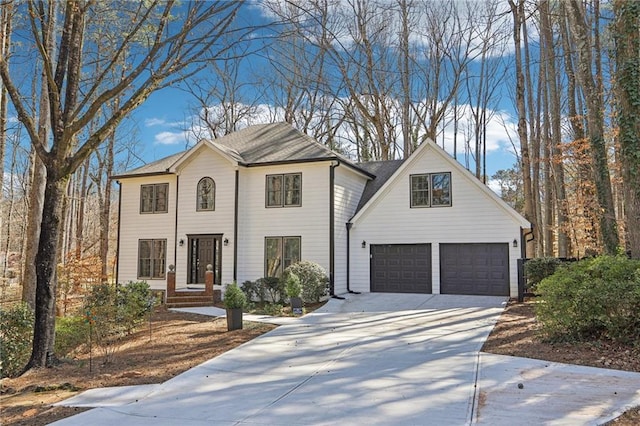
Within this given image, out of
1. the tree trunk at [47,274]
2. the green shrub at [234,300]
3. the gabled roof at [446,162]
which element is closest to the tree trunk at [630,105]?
the gabled roof at [446,162]

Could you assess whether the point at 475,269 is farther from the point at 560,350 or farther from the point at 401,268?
the point at 560,350

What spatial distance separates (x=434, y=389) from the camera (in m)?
5.36

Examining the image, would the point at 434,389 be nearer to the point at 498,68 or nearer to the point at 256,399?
the point at 256,399

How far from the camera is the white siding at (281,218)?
50.5 ft

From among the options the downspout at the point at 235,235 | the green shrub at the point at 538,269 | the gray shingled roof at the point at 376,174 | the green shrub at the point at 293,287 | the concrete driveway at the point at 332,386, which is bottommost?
the concrete driveway at the point at 332,386

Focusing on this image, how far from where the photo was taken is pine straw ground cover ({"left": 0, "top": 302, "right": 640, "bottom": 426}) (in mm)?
5250

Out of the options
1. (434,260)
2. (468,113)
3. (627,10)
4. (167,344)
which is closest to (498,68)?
(468,113)

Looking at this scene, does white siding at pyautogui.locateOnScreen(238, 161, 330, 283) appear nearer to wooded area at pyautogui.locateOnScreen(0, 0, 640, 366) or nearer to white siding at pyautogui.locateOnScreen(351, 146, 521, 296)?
white siding at pyautogui.locateOnScreen(351, 146, 521, 296)

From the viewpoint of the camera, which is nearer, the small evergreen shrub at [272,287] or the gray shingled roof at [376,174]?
the small evergreen shrub at [272,287]

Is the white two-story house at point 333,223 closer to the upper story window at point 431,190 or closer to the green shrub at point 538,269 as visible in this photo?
the upper story window at point 431,190

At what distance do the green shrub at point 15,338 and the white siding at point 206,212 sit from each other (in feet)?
26.3

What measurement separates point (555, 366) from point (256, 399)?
13.6 feet

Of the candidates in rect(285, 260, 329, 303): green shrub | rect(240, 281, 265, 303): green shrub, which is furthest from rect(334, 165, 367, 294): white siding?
rect(240, 281, 265, 303): green shrub

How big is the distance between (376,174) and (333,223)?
15.3ft
